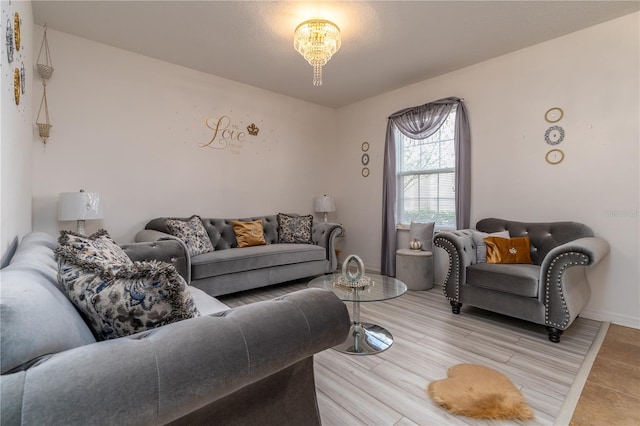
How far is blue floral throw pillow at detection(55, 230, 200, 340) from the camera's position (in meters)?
0.89

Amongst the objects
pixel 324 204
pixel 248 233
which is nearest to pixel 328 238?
pixel 324 204

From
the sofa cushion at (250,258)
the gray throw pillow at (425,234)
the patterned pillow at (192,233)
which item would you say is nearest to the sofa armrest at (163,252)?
the sofa cushion at (250,258)

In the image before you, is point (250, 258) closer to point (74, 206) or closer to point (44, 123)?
point (74, 206)

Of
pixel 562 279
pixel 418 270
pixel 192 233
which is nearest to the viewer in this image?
pixel 562 279

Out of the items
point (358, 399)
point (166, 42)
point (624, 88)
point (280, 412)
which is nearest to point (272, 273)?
point (358, 399)

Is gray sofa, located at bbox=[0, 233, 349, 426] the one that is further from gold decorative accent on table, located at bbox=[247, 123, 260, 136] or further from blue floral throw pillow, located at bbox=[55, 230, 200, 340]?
gold decorative accent on table, located at bbox=[247, 123, 260, 136]

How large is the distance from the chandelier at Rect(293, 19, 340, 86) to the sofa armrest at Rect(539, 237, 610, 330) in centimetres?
236

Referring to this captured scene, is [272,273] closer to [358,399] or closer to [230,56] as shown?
[358,399]

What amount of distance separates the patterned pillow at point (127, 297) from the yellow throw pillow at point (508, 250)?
2.71 m

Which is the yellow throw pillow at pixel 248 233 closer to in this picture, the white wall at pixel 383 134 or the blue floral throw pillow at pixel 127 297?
the white wall at pixel 383 134

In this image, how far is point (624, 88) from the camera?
8.62 ft

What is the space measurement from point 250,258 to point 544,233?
2905 mm

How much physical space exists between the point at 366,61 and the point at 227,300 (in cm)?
304

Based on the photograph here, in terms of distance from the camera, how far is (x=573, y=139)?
9.43 ft
